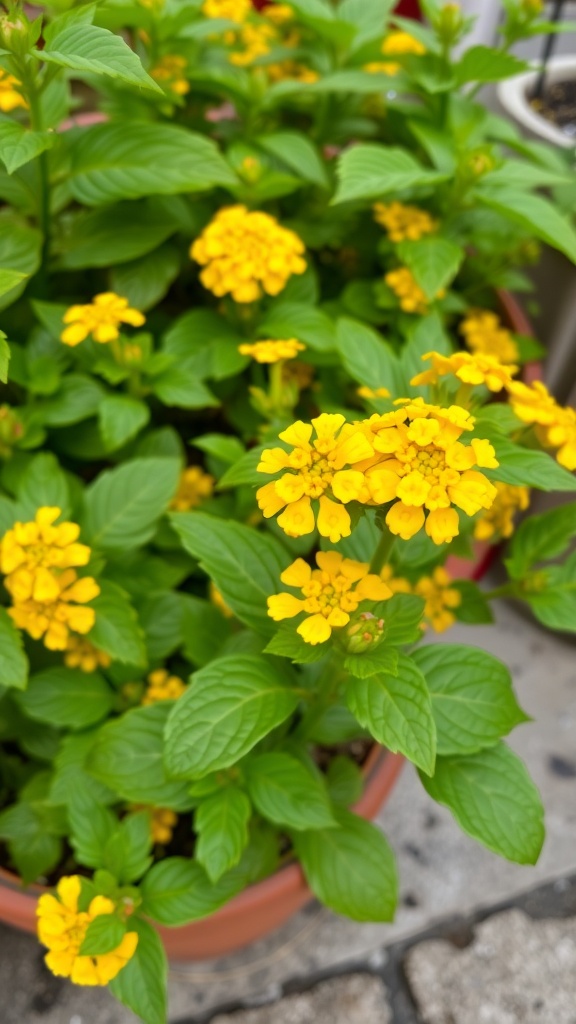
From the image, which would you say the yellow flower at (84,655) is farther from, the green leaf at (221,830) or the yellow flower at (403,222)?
the yellow flower at (403,222)

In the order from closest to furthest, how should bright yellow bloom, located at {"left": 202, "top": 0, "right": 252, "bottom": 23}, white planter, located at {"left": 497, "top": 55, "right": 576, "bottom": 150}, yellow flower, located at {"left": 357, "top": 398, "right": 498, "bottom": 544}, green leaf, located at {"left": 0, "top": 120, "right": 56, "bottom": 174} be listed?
yellow flower, located at {"left": 357, "top": 398, "right": 498, "bottom": 544} < green leaf, located at {"left": 0, "top": 120, "right": 56, "bottom": 174} < bright yellow bloom, located at {"left": 202, "top": 0, "right": 252, "bottom": 23} < white planter, located at {"left": 497, "top": 55, "right": 576, "bottom": 150}

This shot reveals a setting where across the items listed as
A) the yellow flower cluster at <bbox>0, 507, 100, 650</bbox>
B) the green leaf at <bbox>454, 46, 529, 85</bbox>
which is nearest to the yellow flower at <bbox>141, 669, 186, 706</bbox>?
the yellow flower cluster at <bbox>0, 507, 100, 650</bbox>

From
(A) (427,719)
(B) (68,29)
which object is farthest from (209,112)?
(A) (427,719)

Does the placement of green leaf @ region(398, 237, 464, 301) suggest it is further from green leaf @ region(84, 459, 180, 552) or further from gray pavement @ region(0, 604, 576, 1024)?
gray pavement @ region(0, 604, 576, 1024)

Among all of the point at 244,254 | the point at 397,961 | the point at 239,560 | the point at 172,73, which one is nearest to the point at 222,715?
the point at 239,560

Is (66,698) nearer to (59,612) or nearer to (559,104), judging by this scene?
(59,612)

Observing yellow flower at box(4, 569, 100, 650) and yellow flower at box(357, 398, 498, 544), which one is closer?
yellow flower at box(357, 398, 498, 544)

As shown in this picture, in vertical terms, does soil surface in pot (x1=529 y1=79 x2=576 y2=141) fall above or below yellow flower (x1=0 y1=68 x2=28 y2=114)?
below
